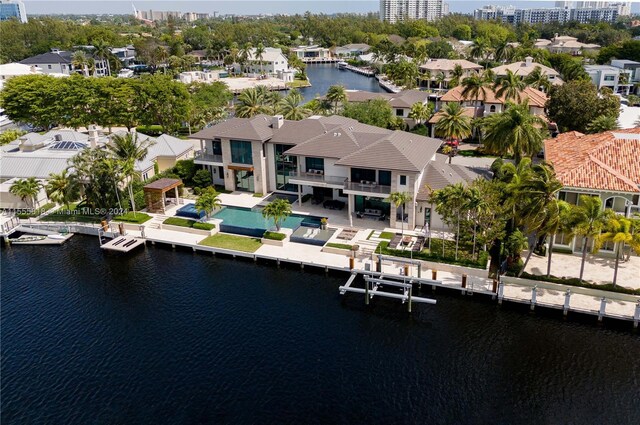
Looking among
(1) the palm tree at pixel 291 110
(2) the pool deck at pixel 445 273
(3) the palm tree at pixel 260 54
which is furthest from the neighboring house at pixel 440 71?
(2) the pool deck at pixel 445 273

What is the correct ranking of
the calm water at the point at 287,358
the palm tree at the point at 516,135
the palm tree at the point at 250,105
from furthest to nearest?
1. the palm tree at the point at 250,105
2. the palm tree at the point at 516,135
3. the calm water at the point at 287,358

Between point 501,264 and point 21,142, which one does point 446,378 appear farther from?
point 21,142

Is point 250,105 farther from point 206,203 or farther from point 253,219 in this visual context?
point 206,203

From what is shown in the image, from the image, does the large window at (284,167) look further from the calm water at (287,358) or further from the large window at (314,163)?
the calm water at (287,358)

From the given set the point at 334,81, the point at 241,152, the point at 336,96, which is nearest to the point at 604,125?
the point at 336,96

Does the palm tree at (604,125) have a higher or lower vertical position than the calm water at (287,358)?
higher

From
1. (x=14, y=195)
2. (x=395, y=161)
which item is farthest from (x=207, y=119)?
(x=395, y=161)
